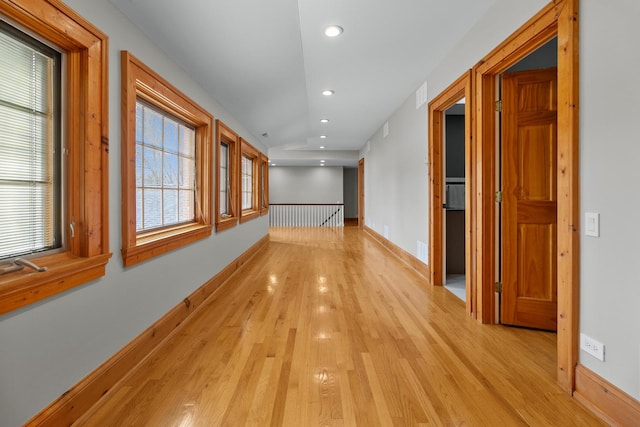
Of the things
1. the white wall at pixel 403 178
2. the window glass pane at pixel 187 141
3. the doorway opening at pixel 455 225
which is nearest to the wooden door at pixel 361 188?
the white wall at pixel 403 178

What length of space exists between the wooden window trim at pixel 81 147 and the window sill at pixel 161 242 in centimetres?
26

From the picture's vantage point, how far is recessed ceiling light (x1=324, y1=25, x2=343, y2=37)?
276 centimetres

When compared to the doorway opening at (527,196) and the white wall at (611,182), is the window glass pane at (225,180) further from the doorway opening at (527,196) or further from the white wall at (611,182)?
the white wall at (611,182)

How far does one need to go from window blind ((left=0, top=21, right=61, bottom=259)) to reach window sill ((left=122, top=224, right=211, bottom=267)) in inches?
17.9

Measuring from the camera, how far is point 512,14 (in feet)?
7.29

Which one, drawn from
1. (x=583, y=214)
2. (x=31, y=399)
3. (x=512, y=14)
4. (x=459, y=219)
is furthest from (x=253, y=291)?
(x=512, y=14)

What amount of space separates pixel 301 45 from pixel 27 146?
2.39m

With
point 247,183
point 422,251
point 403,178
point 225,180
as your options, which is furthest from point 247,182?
point 422,251

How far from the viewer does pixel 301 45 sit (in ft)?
10.2

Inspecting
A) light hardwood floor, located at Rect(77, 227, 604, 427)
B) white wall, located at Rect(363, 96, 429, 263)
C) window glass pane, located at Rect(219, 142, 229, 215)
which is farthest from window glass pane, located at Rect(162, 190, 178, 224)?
white wall, located at Rect(363, 96, 429, 263)

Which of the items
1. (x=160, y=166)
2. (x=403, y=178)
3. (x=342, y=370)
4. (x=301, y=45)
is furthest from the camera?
(x=403, y=178)

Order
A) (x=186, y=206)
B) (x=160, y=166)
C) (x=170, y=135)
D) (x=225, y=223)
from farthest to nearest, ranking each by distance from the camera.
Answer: (x=225, y=223) < (x=186, y=206) < (x=170, y=135) < (x=160, y=166)

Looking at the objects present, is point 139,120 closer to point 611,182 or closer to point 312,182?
point 611,182

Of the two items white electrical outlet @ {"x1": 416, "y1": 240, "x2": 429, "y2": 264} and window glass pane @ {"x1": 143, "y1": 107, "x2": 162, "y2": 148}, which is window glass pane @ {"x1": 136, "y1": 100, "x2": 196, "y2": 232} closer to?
window glass pane @ {"x1": 143, "y1": 107, "x2": 162, "y2": 148}
